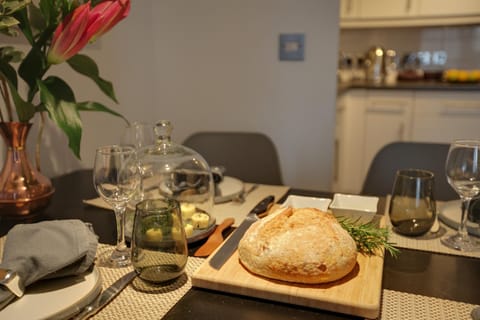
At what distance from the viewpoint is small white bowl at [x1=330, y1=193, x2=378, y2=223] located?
927mm

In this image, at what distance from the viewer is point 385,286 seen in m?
0.73

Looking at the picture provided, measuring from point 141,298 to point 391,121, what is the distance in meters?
2.92

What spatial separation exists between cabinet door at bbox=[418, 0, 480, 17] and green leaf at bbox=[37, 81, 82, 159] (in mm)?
3105

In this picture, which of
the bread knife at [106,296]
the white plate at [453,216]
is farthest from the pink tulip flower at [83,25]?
the white plate at [453,216]

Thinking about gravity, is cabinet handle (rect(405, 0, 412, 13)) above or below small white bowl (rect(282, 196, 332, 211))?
above

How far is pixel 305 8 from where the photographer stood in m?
2.02

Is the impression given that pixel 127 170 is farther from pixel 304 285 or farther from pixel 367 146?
pixel 367 146

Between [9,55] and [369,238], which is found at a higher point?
[9,55]

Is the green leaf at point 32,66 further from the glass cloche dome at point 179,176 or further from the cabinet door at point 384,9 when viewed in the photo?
the cabinet door at point 384,9

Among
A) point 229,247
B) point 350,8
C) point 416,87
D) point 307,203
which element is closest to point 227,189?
point 307,203

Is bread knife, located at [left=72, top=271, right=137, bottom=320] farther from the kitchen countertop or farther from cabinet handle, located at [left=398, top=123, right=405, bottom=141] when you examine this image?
cabinet handle, located at [left=398, top=123, right=405, bottom=141]

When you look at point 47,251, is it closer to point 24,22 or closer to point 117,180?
point 117,180

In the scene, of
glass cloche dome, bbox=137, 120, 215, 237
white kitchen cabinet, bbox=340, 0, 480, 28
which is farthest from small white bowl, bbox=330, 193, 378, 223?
white kitchen cabinet, bbox=340, 0, 480, 28

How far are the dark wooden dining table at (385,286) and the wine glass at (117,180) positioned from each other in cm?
11
